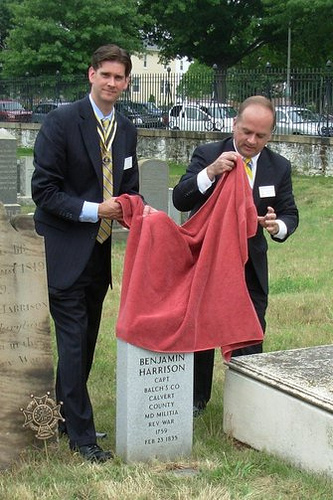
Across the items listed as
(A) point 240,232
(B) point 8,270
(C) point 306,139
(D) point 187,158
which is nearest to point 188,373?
(A) point 240,232

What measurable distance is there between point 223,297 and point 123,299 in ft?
1.71

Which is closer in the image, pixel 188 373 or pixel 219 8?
pixel 188 373

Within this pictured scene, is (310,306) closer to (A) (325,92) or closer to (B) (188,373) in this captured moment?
(B) (188,373)

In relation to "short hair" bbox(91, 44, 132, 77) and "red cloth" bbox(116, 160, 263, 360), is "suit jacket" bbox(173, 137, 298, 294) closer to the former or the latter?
"red cloth" bbox(116, 160, 263, 360)

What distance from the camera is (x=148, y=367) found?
4234 mm

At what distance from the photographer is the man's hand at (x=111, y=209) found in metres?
4.22

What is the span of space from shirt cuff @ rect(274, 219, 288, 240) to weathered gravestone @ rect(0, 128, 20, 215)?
32.1 feet

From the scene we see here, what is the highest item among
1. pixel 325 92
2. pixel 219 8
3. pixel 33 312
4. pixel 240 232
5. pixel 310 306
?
pixel 219 8

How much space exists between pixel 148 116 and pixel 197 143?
3286 millimetres

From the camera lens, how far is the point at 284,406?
427 centimetres

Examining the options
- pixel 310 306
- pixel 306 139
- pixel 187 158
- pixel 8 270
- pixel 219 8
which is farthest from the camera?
pixel 219 8

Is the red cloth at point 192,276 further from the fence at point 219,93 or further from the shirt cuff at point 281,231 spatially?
the fence at point 219,93

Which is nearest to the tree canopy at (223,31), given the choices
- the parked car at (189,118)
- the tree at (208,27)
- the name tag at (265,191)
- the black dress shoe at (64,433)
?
the tree at (208,27)

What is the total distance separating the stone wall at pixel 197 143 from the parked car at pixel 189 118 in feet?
2.34
